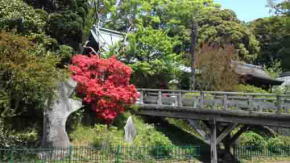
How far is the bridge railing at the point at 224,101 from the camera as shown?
16.1 meters

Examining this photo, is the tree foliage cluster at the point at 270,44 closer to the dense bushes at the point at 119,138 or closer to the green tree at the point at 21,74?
the dense bushes at the point at 119,138

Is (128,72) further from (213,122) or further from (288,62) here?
(288,62)

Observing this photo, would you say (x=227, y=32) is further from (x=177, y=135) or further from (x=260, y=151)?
(x=177, y=135)

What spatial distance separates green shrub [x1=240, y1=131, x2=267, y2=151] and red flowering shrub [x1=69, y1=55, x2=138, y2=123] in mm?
7733

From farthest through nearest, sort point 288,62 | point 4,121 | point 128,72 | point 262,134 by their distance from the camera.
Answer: point 288,62 → point 262,134 → point 128,72 → point 4,121

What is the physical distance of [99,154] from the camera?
15852 millimetres

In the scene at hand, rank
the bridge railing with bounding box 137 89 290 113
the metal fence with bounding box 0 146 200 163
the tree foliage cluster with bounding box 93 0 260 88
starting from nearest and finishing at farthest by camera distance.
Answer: the metal fence with bounding box 0 146 200 163 < the bridge railing with bounding box 137 89 290 113 < the tree foliage cluster with bounding box 93 0 260 88

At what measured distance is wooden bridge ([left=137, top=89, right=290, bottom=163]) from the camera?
16.0 meters

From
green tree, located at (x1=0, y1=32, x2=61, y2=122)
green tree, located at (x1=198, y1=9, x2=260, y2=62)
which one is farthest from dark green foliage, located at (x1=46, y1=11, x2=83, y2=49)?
green tree, located at (x1=198, y1=9, x2=260, y2=62)

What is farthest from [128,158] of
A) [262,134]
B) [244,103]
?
[262,134]

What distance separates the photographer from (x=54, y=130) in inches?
600

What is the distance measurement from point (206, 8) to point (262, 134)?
32.8 ft

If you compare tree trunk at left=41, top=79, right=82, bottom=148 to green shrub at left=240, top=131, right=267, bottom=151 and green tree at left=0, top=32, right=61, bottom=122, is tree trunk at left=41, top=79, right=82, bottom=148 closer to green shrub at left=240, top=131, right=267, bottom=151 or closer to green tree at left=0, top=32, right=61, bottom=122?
green tree at left=0, top=32, right=61, bottom=122

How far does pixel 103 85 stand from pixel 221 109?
5746 mm
